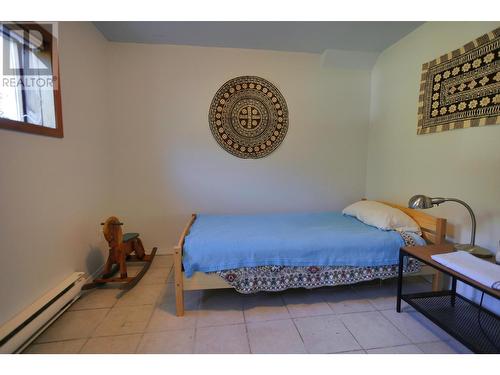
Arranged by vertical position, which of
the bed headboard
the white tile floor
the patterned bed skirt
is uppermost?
the bed headboard

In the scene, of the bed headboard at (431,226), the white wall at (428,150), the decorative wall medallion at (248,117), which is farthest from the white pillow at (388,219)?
the decorative wall medallion at (248,117)

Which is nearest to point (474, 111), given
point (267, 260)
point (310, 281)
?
point (310, 281)

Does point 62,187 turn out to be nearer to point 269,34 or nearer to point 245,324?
point 245,324

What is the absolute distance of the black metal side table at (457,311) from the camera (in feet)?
4.10

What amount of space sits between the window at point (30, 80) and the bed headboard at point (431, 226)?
3.06m

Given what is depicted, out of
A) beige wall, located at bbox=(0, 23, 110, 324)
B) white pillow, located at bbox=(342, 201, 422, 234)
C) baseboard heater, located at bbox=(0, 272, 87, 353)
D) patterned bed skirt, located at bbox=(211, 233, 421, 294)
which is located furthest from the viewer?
white pillow, located at bbox=(342, 201, 422, 234)

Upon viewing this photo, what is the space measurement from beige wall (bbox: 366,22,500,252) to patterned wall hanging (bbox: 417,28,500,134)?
0.25 feet

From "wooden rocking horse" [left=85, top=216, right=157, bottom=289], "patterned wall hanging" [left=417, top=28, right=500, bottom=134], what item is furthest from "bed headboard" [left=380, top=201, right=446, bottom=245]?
"wooden rocking horse" [left=85, top=216, right=157, bottom=289]

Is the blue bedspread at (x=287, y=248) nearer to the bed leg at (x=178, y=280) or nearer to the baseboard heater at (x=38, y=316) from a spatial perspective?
the bed leg at (x=178, y=280)

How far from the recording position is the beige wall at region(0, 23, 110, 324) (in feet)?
4.45

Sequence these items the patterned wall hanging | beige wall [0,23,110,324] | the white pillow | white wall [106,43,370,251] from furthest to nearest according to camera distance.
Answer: white wall [106,43,370,251], the white pillow, the patterned wall hanging, beige wall [0,23,110,324]

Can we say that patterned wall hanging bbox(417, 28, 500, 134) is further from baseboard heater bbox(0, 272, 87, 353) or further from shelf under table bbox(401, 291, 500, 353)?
baseboard heater bbox(0, 272, 87, 353)

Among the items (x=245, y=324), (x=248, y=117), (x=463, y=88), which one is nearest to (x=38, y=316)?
(x=245, y=324)

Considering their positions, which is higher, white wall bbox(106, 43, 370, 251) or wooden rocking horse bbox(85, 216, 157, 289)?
white wall bbox(106, 43, 370, 251)
